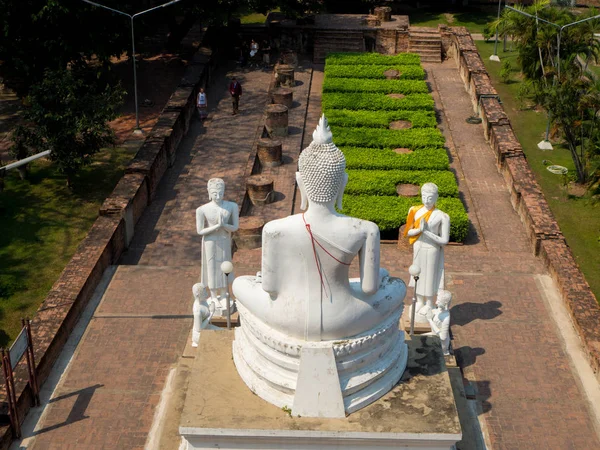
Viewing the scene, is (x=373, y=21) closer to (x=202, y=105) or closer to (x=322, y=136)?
(x=202, y=105)

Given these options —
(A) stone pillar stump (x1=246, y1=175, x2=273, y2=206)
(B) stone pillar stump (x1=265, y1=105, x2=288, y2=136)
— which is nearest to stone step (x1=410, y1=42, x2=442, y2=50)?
(B) stone pillar stump (x1=265, y1=105, x2=288, y2=136)

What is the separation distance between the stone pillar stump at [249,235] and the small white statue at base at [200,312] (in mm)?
4329

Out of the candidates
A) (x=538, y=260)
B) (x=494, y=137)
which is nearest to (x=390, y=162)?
(x=494, y=137)

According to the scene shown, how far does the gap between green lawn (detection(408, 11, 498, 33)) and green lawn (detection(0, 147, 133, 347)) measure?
58.4ft

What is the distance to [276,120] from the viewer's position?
2642 cm

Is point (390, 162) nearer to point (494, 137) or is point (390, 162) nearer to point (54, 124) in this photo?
point (494, 137)

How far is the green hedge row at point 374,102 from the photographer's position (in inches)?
1088

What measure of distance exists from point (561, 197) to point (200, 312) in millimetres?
11984

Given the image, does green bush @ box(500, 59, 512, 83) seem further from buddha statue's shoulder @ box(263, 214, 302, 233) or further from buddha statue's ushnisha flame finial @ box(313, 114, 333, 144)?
buddha statue's shoulder @ box(263, 214, 302, 233)

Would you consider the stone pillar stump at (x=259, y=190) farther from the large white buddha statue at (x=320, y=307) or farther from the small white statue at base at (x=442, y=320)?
the large white buddha statue at (x=320, y=307)

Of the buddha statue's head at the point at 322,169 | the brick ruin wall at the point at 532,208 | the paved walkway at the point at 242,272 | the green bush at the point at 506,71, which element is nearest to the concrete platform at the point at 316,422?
the paved walkway at the point at 242,272

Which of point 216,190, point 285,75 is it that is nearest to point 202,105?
point 285,75

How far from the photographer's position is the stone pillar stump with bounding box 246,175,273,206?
22109 millimetres

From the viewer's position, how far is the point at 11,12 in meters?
26.2
